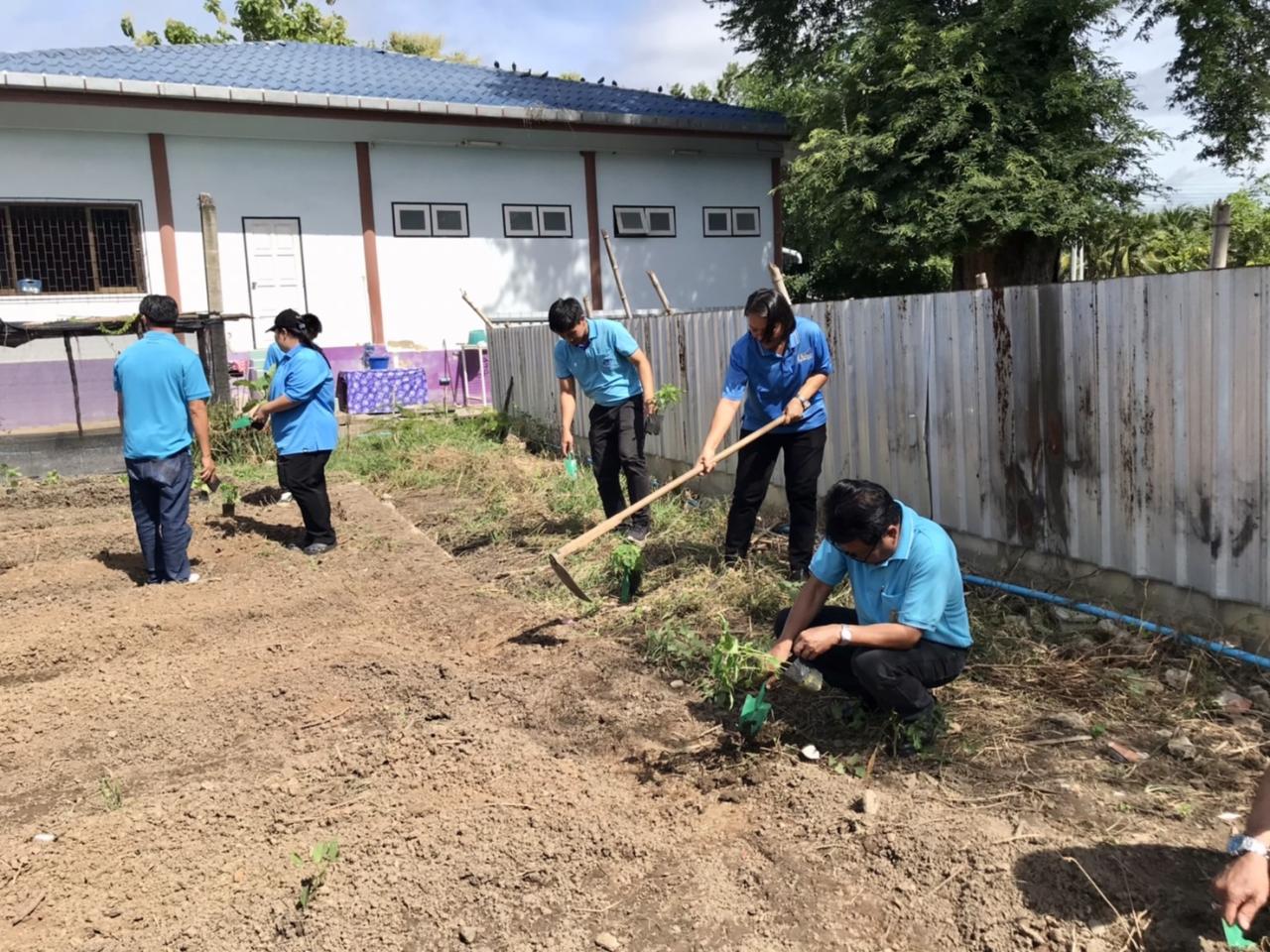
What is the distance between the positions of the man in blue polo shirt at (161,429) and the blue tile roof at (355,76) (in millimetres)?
8823

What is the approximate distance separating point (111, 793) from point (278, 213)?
1201cm

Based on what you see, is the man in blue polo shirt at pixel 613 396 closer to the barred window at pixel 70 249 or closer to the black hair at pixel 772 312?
the black hair at pixel 772 312

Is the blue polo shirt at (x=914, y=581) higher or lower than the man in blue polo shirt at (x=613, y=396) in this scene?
lower

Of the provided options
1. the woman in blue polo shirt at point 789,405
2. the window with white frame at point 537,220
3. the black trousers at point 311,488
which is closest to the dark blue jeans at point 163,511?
the black trousers at point 311,488

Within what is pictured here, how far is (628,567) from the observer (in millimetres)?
5113

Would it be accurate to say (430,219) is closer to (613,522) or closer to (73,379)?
(73,379)

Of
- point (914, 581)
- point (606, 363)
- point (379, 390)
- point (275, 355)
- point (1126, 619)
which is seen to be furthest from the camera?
point (379, 390)

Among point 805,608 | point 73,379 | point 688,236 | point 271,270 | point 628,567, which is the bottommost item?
point 628,567

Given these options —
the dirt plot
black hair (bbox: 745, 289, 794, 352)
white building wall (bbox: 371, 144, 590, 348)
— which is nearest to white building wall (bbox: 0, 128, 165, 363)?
white building wall (bbox: 371, 144, 590, 348)

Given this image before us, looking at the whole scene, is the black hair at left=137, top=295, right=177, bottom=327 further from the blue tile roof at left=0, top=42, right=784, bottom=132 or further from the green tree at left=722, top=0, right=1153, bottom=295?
the green tree at left=722, top=0, right=1153, bottom=295

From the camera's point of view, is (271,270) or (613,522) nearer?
(613,522)

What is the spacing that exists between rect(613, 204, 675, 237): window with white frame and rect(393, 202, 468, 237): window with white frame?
2.69m

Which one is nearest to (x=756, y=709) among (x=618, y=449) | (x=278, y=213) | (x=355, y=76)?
(x=618, y=449)

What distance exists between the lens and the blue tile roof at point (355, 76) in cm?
1312
